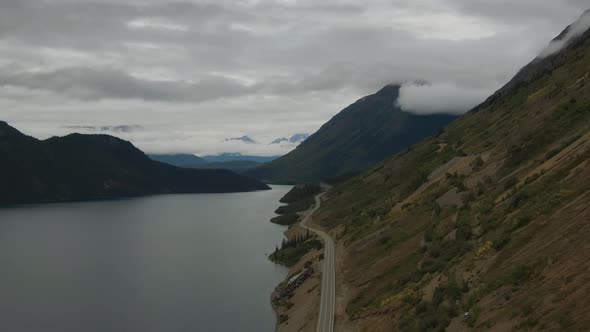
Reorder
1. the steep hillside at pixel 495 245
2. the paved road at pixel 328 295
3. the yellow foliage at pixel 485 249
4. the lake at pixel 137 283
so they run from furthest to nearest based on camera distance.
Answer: the lake at pixel 137 283, the paved road at pixel 328 295, the yellow foliage at pixel 485 249, the steep hillside at pixel 495 245

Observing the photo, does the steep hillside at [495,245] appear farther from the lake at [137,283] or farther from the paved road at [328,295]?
the lake at [137,283]

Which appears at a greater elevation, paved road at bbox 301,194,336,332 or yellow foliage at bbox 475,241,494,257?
yellow foliage at bbox 475,241,494,257

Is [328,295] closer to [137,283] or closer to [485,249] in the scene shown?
[485,249]

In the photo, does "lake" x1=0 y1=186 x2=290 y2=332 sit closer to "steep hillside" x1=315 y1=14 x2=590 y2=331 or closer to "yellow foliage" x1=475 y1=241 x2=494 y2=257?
"steep hillside" x1=315 y1=14 x2=590 y2=331

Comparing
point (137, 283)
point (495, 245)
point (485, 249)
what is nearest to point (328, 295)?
point (485, 249)

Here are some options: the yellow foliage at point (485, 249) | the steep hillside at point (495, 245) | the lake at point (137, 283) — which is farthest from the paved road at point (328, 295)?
the yellow foliage at point (485, 249)

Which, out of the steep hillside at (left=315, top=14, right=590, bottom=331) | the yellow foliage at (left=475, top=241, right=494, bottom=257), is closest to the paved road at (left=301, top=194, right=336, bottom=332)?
the steep hillside at (left=315, top=14, right=590, bottom=331)

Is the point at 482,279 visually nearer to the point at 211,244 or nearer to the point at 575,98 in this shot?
the point at 575,98

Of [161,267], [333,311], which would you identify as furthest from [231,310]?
[161,267]
